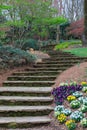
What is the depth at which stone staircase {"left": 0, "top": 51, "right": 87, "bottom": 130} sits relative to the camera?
5848 mm

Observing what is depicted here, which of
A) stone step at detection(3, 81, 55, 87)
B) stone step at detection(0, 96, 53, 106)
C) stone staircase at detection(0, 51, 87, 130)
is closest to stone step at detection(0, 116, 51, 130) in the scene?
stone staircase at detection(0, 51, 87, 130)

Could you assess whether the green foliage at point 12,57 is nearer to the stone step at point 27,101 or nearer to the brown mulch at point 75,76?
the brown mulch at point 75,76

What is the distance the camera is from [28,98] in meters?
6.79

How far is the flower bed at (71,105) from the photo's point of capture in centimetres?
545

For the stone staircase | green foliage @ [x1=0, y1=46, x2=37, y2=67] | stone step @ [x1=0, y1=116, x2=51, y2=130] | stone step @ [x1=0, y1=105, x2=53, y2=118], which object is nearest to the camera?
stone step @ [x1=0, y1=116, x2=51, y2=130]

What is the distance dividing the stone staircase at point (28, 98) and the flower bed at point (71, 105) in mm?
239

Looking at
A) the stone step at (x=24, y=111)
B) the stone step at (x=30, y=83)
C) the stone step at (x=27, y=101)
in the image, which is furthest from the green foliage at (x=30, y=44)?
the stone step at (x=24, y=111)

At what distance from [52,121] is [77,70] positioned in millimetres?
2855

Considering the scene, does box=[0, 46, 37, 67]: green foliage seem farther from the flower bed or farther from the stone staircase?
the flower bed

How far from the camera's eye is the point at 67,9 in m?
32.1

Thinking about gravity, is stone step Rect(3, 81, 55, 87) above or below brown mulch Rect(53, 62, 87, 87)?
below

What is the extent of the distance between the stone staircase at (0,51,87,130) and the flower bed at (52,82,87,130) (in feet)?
0.78

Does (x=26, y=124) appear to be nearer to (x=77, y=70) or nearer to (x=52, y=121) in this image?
(x=52, y=121)

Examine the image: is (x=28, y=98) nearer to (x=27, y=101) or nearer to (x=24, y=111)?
(x=27, y=101)
